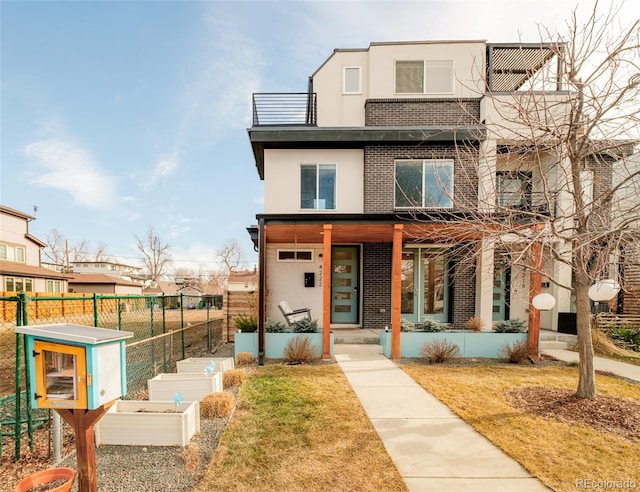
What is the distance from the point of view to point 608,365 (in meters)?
6.74

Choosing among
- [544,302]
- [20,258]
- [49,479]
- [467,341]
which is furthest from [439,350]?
[20,258]

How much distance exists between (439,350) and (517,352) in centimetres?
174

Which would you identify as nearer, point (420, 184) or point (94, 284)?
point (420, 184)

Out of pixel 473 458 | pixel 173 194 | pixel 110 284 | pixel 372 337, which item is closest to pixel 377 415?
pixel 473 458

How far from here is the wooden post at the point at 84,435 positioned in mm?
2184

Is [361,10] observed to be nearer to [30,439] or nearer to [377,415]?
[377,415]

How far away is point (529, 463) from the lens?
2979 millimetres

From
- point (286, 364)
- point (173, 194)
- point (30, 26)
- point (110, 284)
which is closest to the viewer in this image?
point (286, 364)

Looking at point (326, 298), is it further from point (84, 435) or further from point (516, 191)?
point (84, 435)

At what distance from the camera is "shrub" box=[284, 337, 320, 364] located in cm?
661

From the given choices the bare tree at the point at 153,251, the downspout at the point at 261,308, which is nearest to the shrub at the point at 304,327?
the downspout at the point at 261,308

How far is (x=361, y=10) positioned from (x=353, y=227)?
5.13m

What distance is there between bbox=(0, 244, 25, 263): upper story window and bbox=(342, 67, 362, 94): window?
83.7ft

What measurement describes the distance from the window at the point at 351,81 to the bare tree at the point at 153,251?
40.4 m
